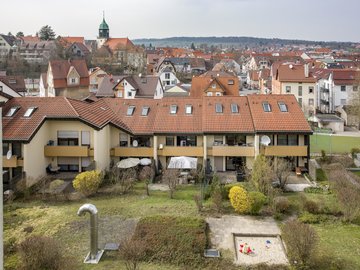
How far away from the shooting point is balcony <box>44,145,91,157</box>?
2950 centimetres

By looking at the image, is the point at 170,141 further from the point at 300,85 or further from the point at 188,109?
the point at 300,85

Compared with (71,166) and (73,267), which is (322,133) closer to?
(71,166)

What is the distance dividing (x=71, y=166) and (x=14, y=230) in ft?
34.5

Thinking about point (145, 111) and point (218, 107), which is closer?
point (218, 107)

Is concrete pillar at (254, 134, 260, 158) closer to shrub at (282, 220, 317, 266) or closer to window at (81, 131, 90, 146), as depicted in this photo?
window at (81, 131, 90, 146)

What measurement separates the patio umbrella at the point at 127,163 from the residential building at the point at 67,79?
46.5 metres

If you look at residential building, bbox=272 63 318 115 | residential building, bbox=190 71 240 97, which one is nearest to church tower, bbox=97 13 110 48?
residential building, bbox=190 71 240 97

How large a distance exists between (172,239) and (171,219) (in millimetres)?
2229

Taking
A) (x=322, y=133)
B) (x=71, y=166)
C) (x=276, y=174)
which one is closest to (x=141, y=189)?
(x=71, y=166)

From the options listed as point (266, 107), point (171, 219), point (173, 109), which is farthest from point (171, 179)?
point (266, 107)

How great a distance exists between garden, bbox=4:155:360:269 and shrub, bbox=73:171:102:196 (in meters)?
0.06

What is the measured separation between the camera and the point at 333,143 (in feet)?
142

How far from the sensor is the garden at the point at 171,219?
16438mm

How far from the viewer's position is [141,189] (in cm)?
2711
